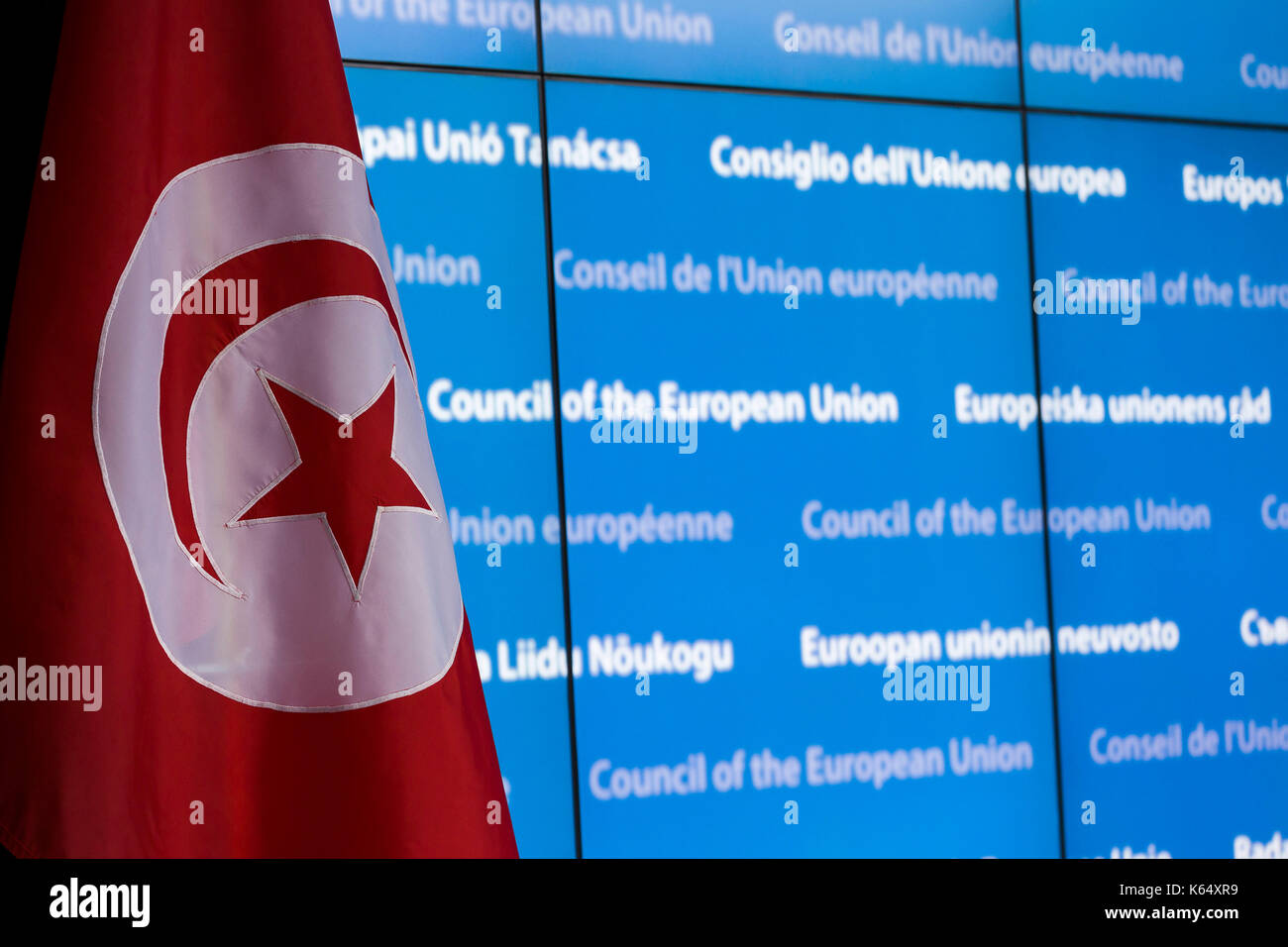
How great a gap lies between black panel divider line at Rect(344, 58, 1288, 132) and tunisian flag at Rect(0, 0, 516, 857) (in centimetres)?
109

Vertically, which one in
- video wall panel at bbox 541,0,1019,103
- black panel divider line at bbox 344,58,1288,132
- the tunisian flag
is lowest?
the tunisian flag

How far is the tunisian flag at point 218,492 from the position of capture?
1632 millimetres

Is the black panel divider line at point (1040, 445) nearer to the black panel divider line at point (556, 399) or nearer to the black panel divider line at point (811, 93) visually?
the black panel divider line at point (811, 93)

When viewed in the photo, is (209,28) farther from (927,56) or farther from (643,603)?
(927,56)

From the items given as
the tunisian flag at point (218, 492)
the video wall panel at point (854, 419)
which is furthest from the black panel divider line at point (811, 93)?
the tunisian flag at point (218, 492)

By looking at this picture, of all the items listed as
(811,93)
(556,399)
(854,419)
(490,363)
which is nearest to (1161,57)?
(811,93)

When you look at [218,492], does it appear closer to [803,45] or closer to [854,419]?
[854,419]

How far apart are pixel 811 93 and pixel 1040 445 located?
3.93 feet

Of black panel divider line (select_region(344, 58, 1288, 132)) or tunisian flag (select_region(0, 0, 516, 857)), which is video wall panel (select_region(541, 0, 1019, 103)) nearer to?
black panel divider line (select_region(344, 58, 1288, 132))

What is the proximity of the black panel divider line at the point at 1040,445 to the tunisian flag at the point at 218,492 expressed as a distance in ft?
6.70

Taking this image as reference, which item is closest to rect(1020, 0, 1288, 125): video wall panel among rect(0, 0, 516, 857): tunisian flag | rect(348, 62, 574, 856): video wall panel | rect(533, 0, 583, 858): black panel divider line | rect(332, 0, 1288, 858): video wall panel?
rect(332, 0, 1288, 858): video wall panel

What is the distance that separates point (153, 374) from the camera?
1698 millimetres

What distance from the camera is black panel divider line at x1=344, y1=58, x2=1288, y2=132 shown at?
2.89 meters
